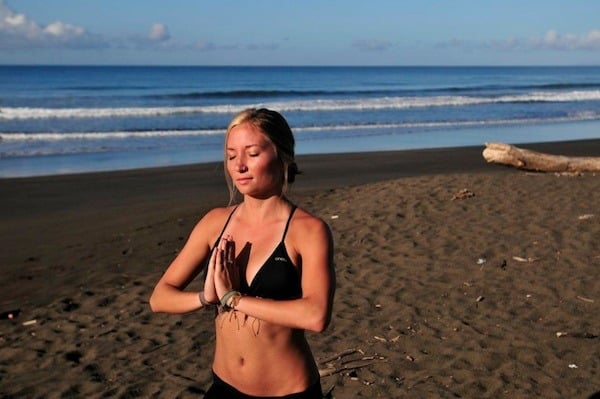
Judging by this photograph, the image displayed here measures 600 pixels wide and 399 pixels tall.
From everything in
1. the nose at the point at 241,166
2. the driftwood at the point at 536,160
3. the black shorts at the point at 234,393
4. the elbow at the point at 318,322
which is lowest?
the driftwood at the point at 536,160

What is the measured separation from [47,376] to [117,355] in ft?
1.81

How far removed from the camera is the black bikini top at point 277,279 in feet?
7.79

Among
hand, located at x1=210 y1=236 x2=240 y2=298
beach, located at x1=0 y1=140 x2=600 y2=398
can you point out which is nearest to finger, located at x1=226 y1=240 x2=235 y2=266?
hand, located at x1=210 y1=236 x2=240 y2=298

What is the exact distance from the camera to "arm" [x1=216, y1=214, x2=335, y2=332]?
2.27m

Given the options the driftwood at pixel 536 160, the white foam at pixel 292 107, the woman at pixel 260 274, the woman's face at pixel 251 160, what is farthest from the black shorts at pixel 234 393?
the white foam at pixel 292 107

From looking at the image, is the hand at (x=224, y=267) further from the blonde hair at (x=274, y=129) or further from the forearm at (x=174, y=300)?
the blonde hair at (x=274, y=129)

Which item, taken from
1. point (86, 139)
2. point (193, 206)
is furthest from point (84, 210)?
point (86, 139)

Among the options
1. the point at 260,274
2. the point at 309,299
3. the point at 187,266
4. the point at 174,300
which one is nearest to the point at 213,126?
the point at 187,266

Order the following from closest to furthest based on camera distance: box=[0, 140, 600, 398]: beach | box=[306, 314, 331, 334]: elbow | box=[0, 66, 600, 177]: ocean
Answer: box=[306, 314, 331, 334]: elbow, box=[0, 140, 600, 398]: beach, box=[0, 66, 600, 177]: ocean

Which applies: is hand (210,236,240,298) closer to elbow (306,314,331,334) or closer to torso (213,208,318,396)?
torso (213,208,318,396)

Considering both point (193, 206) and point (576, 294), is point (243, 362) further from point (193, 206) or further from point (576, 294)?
point (193, 206)

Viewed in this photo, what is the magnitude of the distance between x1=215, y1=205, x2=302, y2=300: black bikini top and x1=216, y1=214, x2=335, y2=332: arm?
0.05 metres

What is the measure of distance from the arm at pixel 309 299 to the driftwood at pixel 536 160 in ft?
35.3

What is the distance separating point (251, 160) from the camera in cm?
239
